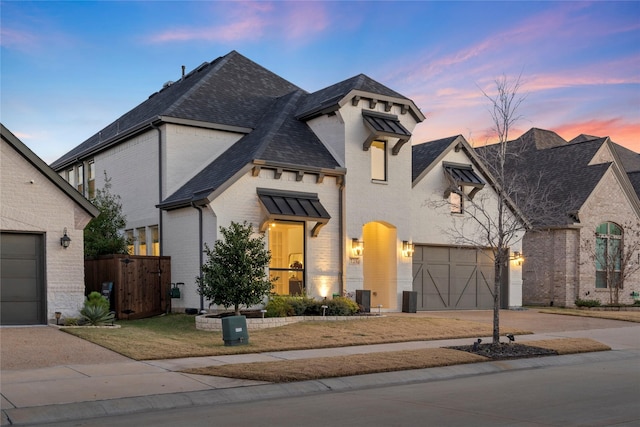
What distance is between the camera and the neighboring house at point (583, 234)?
107ft

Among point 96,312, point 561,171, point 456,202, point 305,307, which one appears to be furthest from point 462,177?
point 96,312

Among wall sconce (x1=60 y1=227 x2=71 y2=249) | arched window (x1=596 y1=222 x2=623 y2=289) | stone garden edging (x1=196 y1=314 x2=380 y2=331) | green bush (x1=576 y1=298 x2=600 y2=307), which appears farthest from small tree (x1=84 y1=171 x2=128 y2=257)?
arched window (x1=596 y1=222 x2=623 y2=289)

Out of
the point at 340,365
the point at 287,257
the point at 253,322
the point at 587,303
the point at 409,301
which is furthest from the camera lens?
the point at 587,303

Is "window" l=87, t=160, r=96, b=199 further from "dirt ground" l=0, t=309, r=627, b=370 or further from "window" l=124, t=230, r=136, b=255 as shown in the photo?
"dirt ground" l=0, t=309, r=627, b=370

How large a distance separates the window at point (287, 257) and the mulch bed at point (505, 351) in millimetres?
8498

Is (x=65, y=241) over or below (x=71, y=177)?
below

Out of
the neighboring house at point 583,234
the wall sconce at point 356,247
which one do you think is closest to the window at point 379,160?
the wall sconce at point 356,247

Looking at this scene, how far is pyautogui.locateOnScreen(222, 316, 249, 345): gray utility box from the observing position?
15.6 m

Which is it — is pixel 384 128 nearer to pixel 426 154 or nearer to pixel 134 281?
pixel 426 154

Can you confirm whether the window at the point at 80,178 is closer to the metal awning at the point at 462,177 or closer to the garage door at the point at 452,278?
the garage door at the point at 452,278

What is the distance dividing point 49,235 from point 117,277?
3.16 metres

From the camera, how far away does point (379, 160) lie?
25.7m

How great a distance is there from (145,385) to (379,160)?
54.1 feet

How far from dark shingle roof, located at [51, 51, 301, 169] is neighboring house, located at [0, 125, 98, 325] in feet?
19.4
